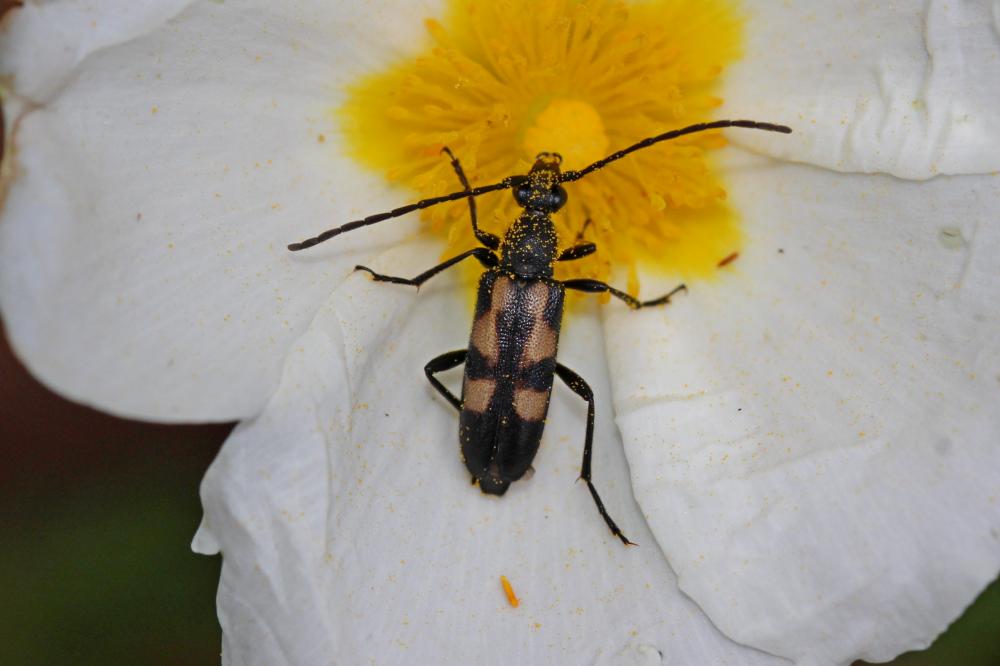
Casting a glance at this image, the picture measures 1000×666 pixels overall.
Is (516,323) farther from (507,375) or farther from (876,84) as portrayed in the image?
(876,84)

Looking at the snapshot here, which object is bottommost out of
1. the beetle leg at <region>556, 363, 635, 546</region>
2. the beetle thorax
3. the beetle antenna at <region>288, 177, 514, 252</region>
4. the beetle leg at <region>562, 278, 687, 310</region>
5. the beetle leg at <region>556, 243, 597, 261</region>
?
the beetle leg at <region>556, 363, 635, 546</region>

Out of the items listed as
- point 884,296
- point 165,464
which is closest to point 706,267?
point 884,296

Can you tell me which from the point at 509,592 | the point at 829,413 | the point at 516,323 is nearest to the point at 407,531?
the point at 509,592

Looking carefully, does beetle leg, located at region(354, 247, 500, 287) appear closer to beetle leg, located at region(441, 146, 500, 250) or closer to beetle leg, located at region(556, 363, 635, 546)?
beetle leg, located at region(441, 146, 500, 250)

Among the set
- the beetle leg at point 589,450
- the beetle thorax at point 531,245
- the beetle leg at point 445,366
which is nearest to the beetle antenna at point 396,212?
the beetle thorax at point 531,245

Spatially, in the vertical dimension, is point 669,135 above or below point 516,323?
above

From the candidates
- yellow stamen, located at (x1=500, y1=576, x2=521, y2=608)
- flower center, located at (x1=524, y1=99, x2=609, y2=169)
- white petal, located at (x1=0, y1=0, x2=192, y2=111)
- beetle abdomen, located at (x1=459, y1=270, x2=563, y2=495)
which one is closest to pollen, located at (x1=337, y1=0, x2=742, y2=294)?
flower center, located at (x1=524, y1=99, x2=609, y2=169)

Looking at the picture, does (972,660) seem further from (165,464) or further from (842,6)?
(165,464)
